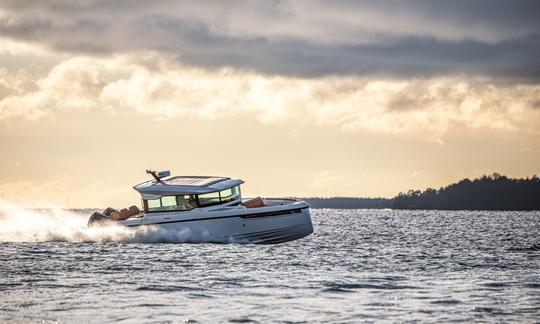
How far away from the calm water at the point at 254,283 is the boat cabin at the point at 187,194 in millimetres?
1726

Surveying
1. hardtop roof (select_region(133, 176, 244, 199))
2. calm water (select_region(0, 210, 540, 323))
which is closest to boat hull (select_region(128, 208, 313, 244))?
calm water (select_region(0, 210, 540, 323))

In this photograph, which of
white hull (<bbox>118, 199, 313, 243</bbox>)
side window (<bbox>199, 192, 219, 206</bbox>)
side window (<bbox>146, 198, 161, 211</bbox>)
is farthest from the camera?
side window (<bbox>146, 198, 161, 211</bbox>)

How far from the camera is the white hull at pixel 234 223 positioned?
38.7 meters

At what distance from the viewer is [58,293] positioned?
22078 millimetres

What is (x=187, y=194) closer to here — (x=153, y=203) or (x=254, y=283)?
(x=153, y=203)

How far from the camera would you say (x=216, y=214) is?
38.6 metres

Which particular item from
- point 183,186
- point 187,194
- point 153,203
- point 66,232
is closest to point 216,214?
point 187,194

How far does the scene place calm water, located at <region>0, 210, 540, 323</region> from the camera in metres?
18.7

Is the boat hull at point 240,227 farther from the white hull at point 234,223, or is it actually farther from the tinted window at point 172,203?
the tinted window at point 172,203

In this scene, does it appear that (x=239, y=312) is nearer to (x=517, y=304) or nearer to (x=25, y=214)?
(x=517, y=304)

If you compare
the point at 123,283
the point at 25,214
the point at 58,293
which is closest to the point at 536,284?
the point at 123,283

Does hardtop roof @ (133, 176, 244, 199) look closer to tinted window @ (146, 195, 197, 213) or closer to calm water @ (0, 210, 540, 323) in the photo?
tinted window @ (146, 195, 197, 213)

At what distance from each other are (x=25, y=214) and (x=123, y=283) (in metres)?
33.1

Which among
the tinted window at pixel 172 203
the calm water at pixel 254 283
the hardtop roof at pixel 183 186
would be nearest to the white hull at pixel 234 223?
the tinted window at pixel 172 203
